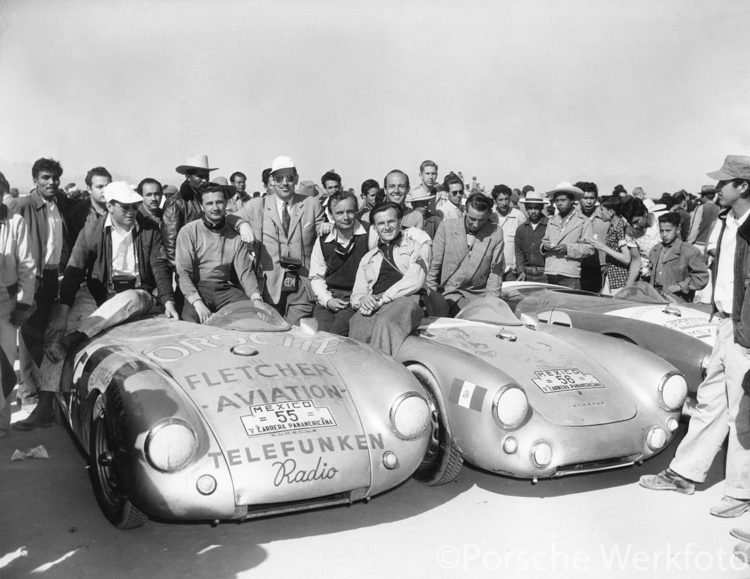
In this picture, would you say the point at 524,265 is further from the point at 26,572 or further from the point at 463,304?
the point at 26,572

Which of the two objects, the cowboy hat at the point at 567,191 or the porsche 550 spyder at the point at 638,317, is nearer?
the porsche 550 spyder at the point at 638,317

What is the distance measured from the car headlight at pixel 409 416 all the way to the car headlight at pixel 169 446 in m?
1.13

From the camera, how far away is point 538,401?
4328mm

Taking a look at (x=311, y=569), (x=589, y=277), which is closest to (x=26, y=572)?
(x=311, y=569)

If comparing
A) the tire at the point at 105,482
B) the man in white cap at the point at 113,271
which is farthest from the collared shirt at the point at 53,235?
the tire at the point at 105,482

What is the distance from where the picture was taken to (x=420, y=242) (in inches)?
221

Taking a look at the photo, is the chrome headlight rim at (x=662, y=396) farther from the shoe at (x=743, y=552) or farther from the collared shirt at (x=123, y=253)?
the collared shirt at (x=123, y=253)

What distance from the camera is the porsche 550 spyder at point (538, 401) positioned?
4074 mm

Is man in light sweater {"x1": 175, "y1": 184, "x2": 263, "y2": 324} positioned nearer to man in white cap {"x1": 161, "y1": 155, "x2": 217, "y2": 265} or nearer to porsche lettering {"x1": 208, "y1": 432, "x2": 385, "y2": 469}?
man in white cap {"x1": 161, "y1": 155, "x2": 217, "y2": 265}

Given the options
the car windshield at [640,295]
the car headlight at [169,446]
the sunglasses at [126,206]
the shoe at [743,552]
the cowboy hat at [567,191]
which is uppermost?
the cowboy hat at [567,191]

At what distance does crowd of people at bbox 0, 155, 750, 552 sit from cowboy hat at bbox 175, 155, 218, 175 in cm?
2

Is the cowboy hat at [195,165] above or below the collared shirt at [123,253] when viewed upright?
above

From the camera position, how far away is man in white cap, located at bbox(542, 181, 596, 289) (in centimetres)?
771

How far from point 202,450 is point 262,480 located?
34cm
